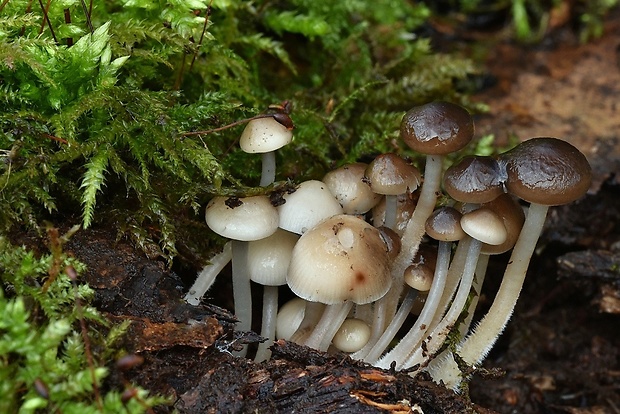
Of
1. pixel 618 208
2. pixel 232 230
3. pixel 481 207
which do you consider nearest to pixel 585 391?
pixel 618 208

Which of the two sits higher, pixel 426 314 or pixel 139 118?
pixel 139 118

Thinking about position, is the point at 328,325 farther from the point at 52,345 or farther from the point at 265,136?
the point at 52,345

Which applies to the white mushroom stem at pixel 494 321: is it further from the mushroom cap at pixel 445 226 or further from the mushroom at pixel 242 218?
the mushroom at pixel 242 218

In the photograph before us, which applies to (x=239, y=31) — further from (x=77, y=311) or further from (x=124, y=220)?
(x=77, y=311)

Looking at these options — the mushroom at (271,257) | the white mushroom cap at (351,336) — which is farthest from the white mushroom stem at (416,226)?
the mushroom at (271,257)

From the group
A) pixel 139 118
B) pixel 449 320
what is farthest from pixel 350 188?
pixel 139 118

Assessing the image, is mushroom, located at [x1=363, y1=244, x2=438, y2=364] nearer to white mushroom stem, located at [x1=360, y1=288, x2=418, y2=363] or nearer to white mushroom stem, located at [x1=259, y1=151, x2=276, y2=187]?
white mushroom stem, located at [x1=360, y1=288, x2=418, y2=363]

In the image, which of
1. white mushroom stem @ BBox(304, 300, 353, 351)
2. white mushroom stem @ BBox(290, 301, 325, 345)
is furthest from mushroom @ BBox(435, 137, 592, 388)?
white mushroom stem @ BBox(290, 301, 325, 345)
